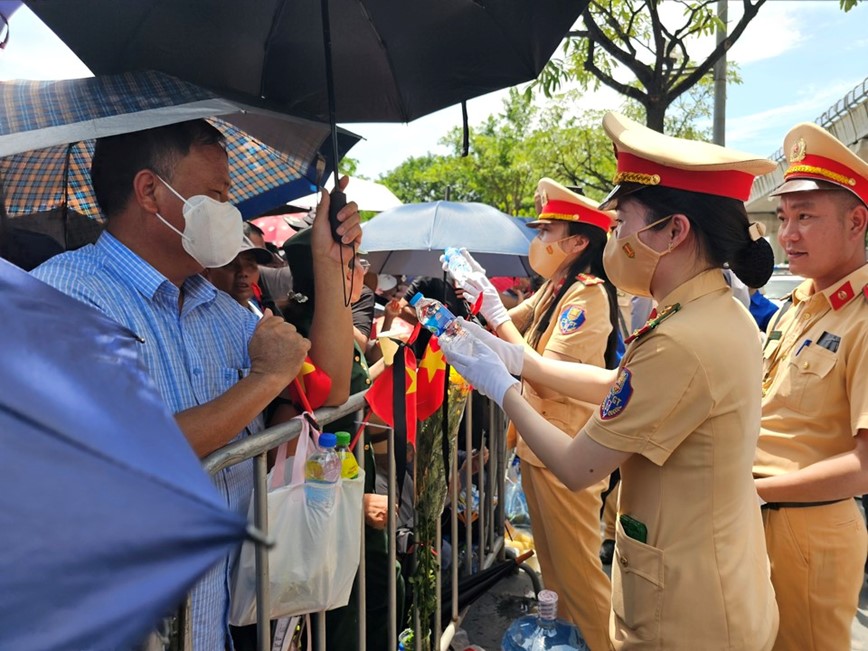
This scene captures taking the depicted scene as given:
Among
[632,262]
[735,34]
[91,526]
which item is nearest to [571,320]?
[632,262]

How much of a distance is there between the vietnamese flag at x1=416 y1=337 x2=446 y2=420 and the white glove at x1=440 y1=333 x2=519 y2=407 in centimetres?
19

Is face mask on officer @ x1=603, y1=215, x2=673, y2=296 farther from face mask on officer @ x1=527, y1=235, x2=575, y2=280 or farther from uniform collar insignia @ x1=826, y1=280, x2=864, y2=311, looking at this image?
face mask on officer @ x1=527, y1=235, x2=575, y2=280

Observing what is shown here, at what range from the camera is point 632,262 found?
1899 millimetres

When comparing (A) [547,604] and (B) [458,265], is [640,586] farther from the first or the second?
(B) [458,265]

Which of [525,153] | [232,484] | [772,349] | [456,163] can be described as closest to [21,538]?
[232,484]

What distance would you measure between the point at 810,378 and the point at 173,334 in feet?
7.20

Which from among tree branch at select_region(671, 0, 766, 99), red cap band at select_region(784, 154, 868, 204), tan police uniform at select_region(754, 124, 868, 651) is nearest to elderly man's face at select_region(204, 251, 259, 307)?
tan police uniform at select_region(754, 124, 868, 651)

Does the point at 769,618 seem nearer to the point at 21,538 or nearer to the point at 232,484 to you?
the point at 232,484

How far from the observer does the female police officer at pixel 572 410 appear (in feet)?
10.2

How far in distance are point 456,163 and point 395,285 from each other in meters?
25.9

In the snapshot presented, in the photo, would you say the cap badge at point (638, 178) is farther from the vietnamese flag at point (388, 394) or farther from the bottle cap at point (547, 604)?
the bottle cap at point (547, 604)

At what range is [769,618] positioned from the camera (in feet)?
6.08

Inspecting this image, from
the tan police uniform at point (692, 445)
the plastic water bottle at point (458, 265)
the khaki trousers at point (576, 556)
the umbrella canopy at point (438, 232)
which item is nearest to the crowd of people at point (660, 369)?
the tan police uniform at point (692, 445)

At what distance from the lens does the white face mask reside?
1.71 m
